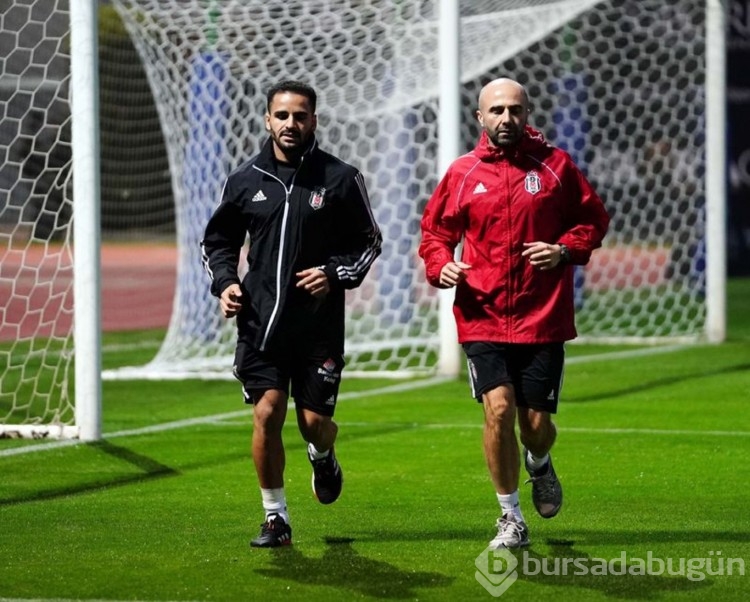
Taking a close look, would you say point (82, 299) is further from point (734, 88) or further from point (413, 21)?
point (734, 88)

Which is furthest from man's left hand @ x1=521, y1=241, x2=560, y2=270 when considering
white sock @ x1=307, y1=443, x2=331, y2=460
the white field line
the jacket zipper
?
the white field line

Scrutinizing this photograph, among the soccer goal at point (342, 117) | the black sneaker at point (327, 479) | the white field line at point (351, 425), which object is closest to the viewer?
the black sneaker at point (327, 479)

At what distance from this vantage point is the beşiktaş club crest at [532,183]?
6188mm

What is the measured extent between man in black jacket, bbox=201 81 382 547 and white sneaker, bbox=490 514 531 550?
813 millimetres

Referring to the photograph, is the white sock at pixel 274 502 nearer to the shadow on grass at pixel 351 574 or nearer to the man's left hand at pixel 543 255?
the shadow on grass at pixel 351 574

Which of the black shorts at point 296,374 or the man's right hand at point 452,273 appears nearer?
the man's right hand at point 452,273

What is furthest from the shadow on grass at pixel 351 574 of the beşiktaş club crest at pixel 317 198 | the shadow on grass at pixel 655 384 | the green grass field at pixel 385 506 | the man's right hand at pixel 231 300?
the shadow on grass at pixel 655 384

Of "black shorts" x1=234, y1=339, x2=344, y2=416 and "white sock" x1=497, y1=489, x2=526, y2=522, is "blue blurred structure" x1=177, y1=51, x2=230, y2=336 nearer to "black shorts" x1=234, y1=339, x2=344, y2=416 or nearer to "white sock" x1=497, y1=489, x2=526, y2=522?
"black shorts" x1=234, y1=339, x2=344, y2=416

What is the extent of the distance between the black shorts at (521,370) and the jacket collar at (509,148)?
0.73 metres

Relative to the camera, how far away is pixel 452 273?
6.07 m

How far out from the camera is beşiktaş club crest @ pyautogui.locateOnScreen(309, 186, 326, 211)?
6234mm

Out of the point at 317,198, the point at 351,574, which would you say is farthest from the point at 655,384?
the point at 351,574

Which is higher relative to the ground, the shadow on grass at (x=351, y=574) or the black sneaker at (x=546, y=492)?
the black sneaker at (x=546, y=492)

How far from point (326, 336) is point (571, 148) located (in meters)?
11.4
